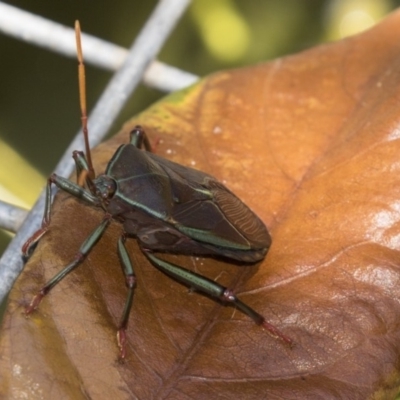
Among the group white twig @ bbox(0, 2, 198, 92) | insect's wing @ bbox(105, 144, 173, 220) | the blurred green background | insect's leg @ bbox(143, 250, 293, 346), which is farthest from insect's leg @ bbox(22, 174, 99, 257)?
the blurred green background

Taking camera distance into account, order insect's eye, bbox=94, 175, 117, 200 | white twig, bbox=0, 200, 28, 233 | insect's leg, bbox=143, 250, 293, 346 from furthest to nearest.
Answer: white twig, bbox=0, 200, 28, 233 < insect's eye, bbox=94, 175, 117, 200 < insect's leg, bbox=143, 250, 293, 346

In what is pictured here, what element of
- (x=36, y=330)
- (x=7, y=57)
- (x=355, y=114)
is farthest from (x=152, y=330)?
(x=7, y=57)

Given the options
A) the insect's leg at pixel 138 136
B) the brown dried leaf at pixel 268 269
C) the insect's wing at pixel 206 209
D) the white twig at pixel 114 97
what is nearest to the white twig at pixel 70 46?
the white twig at pixel 114 97

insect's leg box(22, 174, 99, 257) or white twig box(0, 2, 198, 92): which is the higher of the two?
white twig box(0, 2, 198, 92)

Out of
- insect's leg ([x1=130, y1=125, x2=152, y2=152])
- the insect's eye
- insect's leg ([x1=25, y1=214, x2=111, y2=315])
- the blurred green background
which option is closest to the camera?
insect's leg ([x1=25, y1=214, x2=111, y2=315])

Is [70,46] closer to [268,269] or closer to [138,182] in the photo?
[138,182]

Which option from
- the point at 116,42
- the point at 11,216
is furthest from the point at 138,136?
the point at 116,42

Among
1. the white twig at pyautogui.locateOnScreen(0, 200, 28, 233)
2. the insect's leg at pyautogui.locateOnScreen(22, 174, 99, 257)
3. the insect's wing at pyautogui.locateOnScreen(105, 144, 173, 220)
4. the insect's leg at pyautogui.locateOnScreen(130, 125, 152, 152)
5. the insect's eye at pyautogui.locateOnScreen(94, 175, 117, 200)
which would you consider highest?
the insect's leg at pyautogui.locateOnScreen(130, 125, 152, 152)

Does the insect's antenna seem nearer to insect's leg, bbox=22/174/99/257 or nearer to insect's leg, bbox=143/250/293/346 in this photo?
insect's leg, bbox=22/174/99/257

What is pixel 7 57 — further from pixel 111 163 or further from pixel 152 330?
pixel 152 330
